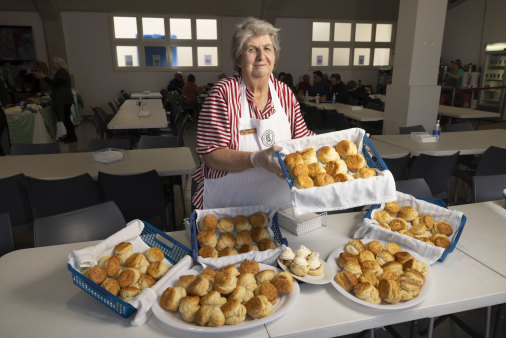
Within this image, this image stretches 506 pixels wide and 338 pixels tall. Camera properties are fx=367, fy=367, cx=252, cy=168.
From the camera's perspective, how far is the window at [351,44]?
41.7ft

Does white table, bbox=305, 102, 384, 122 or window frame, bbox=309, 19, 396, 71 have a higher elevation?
window frame, bbox=309, 19, 396, 71

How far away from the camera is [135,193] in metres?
2.62

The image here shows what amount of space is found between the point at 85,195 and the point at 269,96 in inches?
62.3

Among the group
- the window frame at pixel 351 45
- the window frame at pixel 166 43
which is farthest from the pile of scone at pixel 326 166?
the window frame at pixel 351 45

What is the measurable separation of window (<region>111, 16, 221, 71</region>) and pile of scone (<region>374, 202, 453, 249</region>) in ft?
36.3

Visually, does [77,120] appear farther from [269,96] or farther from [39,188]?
[269,96]

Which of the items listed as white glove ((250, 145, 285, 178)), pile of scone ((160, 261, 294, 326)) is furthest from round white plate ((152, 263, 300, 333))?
white glove ((250, 145, 285, 178))

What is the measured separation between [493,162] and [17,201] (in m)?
3.78

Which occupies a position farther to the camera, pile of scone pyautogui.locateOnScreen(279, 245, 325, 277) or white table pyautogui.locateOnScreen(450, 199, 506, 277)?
white table pyautogui.locateOnScreen(450, 199, 506, 277)

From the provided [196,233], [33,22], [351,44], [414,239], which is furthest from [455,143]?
[33,22]

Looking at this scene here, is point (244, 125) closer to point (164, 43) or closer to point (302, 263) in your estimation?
point (302, 263)

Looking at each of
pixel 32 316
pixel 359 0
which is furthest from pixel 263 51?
pixel 359 0

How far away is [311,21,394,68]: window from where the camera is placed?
1271cm

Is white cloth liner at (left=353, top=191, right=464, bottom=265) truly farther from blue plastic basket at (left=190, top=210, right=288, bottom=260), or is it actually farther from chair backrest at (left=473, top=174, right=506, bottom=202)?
chair backrest at (left=473, top=174, right=506, bottom=202)
